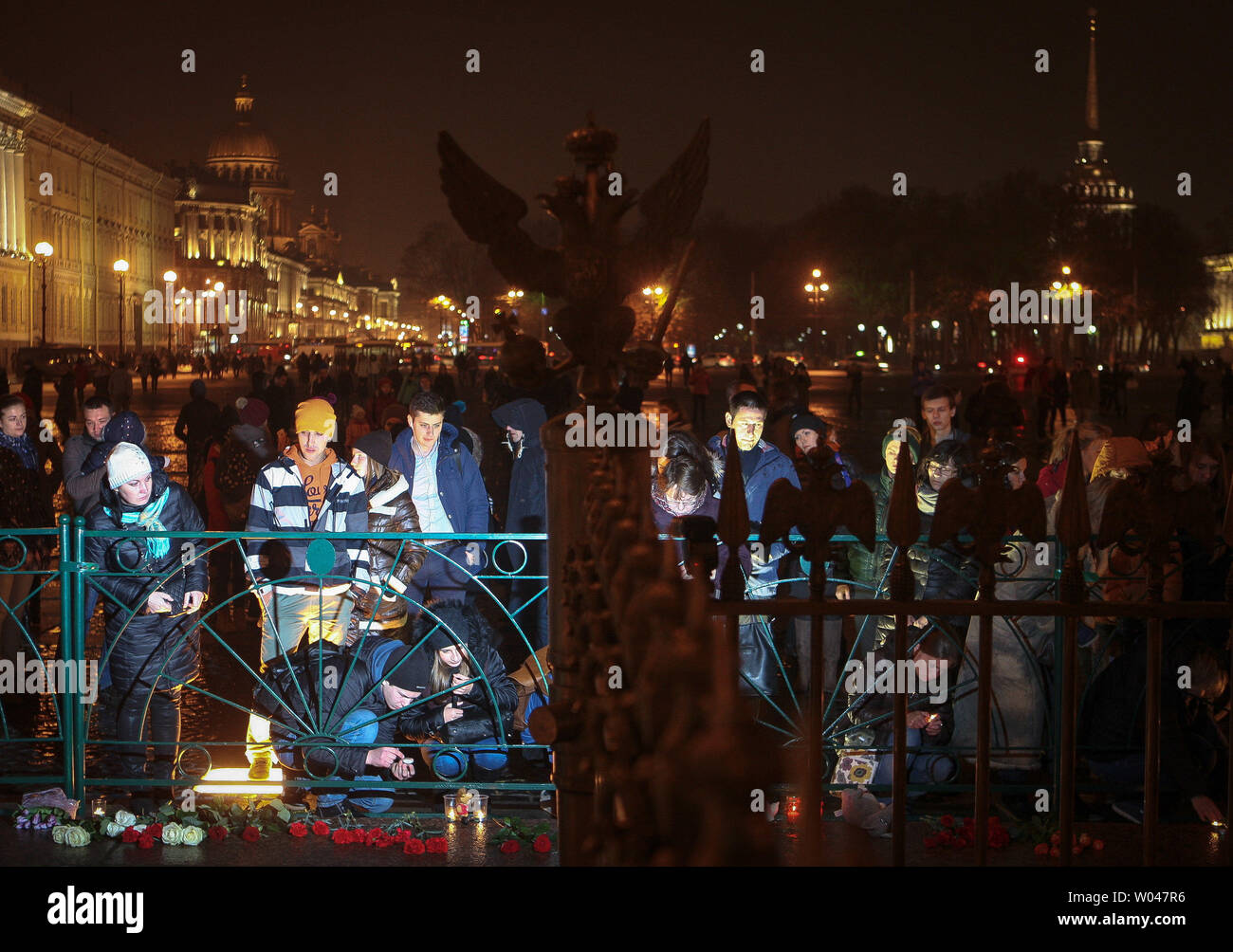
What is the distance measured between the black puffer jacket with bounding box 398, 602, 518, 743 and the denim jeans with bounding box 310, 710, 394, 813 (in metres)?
0.25

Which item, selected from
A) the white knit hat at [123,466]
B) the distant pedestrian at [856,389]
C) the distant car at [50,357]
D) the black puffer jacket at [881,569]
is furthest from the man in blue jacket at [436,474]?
the distant car at [50,357]

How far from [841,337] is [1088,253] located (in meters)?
30.1

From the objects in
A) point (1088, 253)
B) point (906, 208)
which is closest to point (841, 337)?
point (906, 208)

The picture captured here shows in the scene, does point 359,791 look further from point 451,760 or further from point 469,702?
point 469,702

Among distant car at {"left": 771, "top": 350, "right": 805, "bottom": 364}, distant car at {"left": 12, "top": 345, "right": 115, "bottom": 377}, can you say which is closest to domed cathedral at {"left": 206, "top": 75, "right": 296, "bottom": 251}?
distant car at {"left": 771, "top": 350, "right": 805, "bottom": 364}

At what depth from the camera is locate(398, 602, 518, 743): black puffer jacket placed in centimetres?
626

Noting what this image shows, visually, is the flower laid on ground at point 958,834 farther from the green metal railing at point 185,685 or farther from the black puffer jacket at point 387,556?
the black puffer jacket at point 387,556

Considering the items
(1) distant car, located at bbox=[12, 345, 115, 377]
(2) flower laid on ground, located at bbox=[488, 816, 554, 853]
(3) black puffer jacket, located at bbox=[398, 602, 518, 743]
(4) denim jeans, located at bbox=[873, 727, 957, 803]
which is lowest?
(2) flower laid on ground, located at bbox=[488, 816, 554, 853]

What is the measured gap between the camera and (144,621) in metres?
6.34

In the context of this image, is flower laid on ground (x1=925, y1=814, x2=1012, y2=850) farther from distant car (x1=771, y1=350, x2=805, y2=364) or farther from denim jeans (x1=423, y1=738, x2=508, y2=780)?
distant car (x1=771, y1=350, x2=805, y2=364)

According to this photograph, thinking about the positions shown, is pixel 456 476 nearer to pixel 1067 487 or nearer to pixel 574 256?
pixel 574 256

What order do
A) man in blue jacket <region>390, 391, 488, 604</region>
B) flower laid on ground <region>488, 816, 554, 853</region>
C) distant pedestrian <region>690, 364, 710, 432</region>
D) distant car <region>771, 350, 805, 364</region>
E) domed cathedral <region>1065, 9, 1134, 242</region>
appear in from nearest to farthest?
flower laid on ground <region>488, 816, 554, 853</region>
man in blue jacket <region>390, 391, 488, 604</region>
distant pedestrian <region>690, 364, 710, 432</region>
distant car <region>771, 350, 805, 364</region>
domed cathedral <region>1065, 9, 1134, 242</region>

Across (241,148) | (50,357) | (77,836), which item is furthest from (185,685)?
(241,148)

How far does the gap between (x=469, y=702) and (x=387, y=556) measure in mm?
1114
